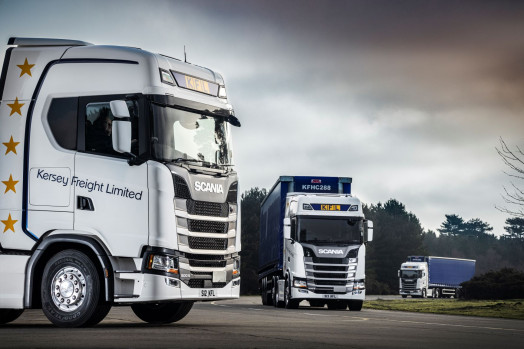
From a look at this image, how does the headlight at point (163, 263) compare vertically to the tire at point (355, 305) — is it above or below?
above

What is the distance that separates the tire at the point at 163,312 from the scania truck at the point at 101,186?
2.19 metres

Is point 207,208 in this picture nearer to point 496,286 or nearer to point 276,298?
point 276,298

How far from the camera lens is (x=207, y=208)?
16.0 m

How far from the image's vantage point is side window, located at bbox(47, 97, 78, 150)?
15508 mm

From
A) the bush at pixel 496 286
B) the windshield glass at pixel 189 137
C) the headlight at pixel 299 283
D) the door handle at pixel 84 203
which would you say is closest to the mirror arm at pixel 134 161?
the windshield glass at pixel 189 137

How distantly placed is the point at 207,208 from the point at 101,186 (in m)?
1.96

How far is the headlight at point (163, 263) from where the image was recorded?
1507 centimetres

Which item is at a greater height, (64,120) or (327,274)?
(64,120)

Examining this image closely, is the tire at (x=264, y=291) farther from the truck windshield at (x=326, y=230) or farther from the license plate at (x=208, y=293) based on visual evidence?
the license plate at (x=208, y=293)

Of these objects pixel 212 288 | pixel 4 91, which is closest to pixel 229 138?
pixel 212 288

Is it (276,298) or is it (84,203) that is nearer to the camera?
(84,203)

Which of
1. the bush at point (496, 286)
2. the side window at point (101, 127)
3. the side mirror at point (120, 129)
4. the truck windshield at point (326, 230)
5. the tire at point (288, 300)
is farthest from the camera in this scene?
the bush at point (496, 286)

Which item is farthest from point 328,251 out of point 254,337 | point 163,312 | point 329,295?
point 254,337

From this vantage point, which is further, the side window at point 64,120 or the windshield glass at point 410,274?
the windshield glass at point 410,274
